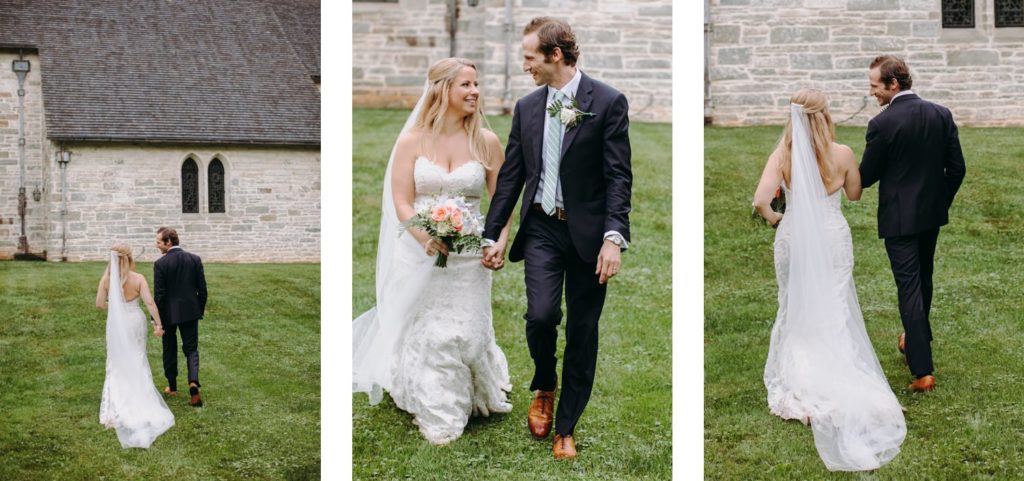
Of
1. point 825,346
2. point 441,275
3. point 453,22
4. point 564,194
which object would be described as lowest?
point 825,346

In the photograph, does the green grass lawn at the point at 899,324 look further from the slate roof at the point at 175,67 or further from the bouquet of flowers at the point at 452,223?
the slate roof at the point at 175,67

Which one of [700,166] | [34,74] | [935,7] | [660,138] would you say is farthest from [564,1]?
[34,74]

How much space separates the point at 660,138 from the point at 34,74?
15.1 ft

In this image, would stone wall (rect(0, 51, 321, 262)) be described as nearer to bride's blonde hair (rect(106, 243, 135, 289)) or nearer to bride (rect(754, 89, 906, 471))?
bride's blonde hair (rect(106, 243, 135, 289))

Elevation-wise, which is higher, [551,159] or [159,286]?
[551,159]

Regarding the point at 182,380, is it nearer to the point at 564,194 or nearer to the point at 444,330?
the point at 444,330

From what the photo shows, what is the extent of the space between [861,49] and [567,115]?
2040 millimetres

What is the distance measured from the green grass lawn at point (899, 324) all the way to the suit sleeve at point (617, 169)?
105 centimetres

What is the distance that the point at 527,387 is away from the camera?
23.0 feet

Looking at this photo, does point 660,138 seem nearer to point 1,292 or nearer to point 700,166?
point 700,166

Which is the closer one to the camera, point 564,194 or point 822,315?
point 564,194

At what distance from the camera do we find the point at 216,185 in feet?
23.9

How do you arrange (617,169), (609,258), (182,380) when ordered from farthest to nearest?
(182,380)
(617,169)
(609,258)

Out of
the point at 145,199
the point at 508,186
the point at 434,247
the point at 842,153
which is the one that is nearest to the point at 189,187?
the point at 145,199
